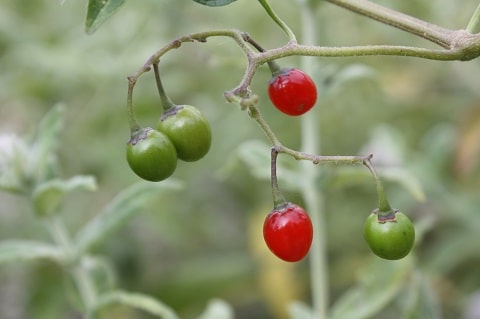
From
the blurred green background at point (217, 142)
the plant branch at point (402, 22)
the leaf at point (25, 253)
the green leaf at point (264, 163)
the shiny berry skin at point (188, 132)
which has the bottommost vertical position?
the shiny berry skin at point (188, 132)

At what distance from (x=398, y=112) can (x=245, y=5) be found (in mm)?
822

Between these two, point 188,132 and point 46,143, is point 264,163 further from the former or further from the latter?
point 188,132

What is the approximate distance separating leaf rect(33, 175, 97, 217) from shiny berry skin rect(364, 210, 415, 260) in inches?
28.4

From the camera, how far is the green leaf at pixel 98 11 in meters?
1.34

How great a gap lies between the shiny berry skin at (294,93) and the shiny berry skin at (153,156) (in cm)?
20

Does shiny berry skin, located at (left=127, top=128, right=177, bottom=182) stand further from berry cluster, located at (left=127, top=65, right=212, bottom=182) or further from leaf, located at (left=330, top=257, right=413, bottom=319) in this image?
leaf, located at (left=330, top=257, right=413, bottom=319)

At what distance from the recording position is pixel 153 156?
139 cm

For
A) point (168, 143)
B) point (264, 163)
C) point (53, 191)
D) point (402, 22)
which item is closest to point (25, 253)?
point (53, 191)

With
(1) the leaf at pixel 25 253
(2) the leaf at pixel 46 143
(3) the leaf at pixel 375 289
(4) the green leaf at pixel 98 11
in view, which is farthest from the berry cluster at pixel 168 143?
(3) the leaf at pixel 375 289

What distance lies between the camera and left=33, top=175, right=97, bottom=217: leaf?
1930 mm

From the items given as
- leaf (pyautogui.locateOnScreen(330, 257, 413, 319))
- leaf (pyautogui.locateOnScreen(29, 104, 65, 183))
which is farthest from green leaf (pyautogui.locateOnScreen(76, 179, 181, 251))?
leaf (pyautogui.locateOnScreen(330, 257, 413, 319))

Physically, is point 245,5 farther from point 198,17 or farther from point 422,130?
point 422,130

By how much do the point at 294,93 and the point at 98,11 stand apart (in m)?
0.34

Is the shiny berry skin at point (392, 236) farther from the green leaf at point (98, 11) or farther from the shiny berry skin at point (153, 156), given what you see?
the green leaf at point (98, 11)
